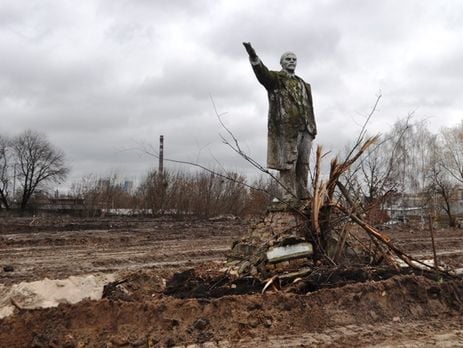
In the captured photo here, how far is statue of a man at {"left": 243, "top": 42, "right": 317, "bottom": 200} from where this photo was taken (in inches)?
284

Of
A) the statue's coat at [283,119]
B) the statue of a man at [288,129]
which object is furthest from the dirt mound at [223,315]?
the statue's coat at [283,119]

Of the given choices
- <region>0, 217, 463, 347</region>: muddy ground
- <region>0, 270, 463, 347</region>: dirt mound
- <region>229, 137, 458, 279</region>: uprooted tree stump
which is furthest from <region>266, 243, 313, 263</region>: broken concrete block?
<region>0, 270, 463, 347</region>: dirt mound

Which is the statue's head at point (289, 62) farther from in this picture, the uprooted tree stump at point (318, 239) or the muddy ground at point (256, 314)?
the muddy ground at point (256, 314)

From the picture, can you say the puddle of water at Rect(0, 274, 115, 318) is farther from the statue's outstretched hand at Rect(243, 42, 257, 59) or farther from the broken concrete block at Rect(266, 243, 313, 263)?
the statue's outstretched hand at Rect(243, 42, 257, 59)

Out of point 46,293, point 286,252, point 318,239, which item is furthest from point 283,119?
point 46,293

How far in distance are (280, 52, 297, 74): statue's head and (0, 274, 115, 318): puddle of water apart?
165 inches

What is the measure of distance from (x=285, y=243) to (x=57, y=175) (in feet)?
152

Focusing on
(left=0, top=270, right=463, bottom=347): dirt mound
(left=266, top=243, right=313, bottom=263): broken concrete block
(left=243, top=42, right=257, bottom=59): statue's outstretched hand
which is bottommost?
(left=0, top=270, right=463, bottom=347): dirt mound

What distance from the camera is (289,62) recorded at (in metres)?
7.39

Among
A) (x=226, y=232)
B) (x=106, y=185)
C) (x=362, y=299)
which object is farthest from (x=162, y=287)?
(x=106, y=185)

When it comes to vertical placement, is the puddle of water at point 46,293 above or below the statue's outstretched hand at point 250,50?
below

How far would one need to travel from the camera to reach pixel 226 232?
20.9 m

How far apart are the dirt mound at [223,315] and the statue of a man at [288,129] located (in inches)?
86.5

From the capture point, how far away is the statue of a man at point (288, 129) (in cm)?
720
